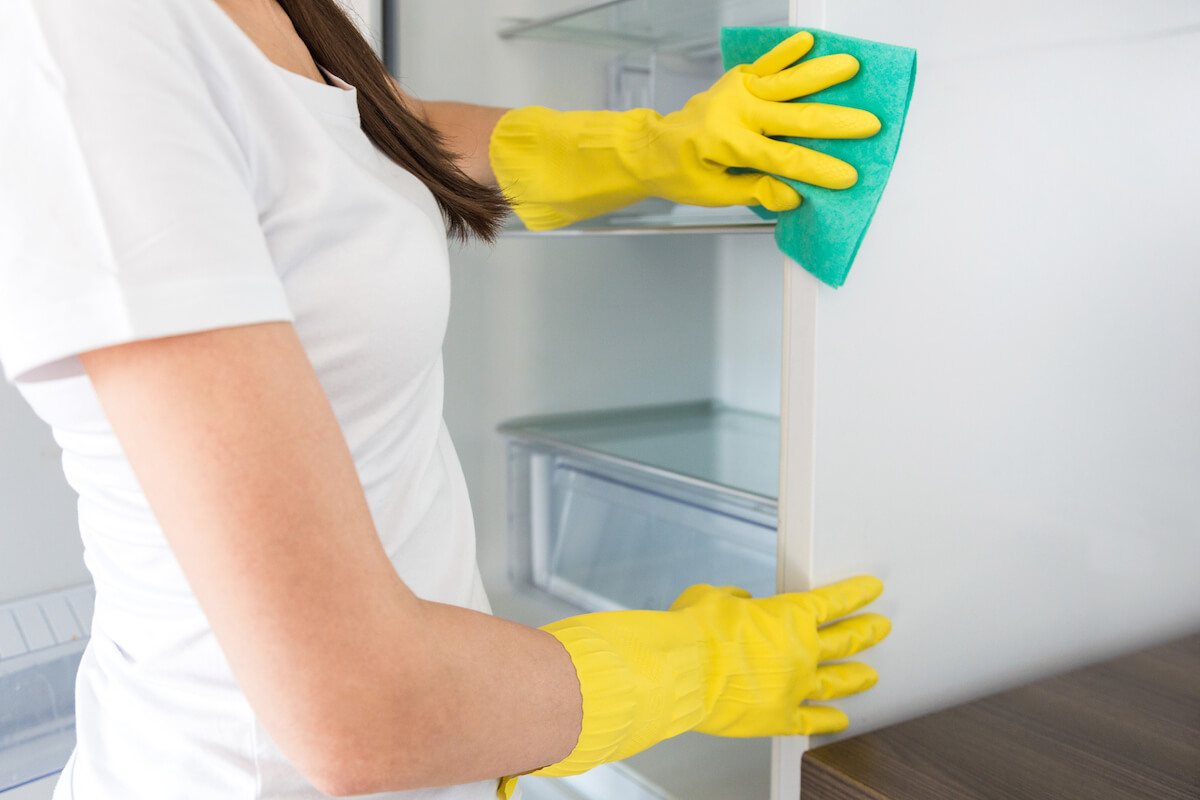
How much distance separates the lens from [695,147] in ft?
2.73

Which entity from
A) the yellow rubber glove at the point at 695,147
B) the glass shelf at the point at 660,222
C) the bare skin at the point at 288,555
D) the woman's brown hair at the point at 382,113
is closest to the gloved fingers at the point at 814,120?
the yellow rubber glove at the point at 695,147

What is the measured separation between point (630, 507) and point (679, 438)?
0.21 metres

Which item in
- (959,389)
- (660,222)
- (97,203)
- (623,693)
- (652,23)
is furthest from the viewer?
(652,23)

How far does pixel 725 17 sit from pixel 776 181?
0.60 m

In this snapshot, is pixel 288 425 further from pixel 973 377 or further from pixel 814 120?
pixel 973 377

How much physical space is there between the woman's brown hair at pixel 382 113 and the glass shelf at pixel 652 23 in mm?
589

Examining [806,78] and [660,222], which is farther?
[660,222]

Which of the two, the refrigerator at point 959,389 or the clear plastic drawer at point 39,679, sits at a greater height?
the refrigerator at point 959,389

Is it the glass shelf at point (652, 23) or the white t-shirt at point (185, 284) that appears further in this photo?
the glass shelf at point (652, 23)

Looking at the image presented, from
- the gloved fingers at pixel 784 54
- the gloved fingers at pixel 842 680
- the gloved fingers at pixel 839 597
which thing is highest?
the gloved fingers at pixel 784 54

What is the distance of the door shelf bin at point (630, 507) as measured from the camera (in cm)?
123

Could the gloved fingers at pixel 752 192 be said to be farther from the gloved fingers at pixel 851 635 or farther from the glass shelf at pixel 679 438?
the glass shelf at pixel 679 438

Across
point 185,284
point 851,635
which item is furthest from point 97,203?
point 851,635

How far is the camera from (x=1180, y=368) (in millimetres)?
1020
